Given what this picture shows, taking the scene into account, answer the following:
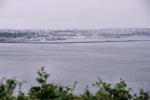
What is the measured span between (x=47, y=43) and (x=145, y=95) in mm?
34872

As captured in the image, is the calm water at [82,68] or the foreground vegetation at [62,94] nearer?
the foreground vegetation at [62,94]

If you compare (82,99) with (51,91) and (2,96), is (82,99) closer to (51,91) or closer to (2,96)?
(51,91)

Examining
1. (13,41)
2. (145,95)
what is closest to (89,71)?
(145,95)

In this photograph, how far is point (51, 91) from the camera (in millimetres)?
1917

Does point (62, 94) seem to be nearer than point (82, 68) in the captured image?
Yes

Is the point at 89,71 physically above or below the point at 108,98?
below

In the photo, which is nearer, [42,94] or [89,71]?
[42,94]

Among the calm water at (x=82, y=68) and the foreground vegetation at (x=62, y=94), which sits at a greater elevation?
the foreground vegetation at (x=62, y=94)

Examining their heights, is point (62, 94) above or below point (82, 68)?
above

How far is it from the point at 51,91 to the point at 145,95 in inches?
27.2

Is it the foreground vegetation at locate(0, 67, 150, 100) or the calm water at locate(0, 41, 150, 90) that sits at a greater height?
the foreground vegetation at locate(0, 67, 150, 100)

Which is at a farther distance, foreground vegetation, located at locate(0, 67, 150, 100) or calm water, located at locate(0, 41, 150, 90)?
calm water, located at locate(0, 41, 150, 90)

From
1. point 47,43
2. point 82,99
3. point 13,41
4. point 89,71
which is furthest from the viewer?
point 47,43

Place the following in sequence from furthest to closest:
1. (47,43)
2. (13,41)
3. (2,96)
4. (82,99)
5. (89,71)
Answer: (47,43), (13,41), (89,71), (2,96), (82,99)
